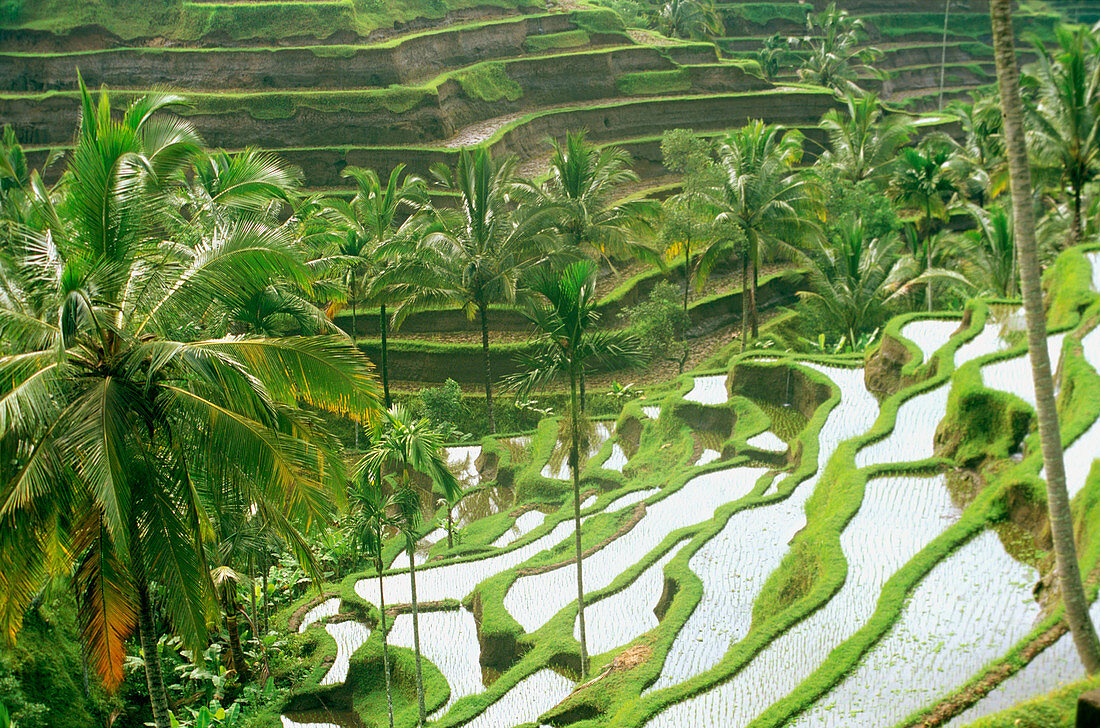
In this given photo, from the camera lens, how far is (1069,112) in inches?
664

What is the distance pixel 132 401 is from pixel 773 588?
7.65 meters

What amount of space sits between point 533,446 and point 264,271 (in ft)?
41.9

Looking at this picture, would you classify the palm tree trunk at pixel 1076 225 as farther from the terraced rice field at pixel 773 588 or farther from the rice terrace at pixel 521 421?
the terraced rice field at pixel 773 588

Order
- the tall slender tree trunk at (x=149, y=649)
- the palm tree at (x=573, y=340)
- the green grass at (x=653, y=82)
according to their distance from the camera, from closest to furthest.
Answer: the tall slender tree trunk at (x=149, y=649) → the palm tree at (x=573, y=340) → the green grass at (x=653, y=82)

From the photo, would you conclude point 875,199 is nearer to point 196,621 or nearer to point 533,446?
point 533,446

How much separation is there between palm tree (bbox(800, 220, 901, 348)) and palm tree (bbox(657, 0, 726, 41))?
1088 inches

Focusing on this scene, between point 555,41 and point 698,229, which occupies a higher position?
point 555,41

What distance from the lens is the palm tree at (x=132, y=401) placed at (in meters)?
5.96

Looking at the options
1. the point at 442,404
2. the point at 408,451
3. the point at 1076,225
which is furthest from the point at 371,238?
the point at 1076,225

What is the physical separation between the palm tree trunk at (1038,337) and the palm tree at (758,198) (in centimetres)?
1587

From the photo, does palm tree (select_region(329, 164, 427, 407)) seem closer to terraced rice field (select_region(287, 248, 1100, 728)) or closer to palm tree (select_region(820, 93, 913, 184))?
terraced rice field (select_region(287, 248, 1100, 728))

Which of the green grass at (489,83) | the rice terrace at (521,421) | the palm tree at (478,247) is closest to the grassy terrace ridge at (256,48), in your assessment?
the rice terrace at (521,421)

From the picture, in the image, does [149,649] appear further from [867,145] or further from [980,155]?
[980,155]

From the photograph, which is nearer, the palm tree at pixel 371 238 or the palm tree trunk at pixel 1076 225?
the palm tree trunk at pixel 1076 225
